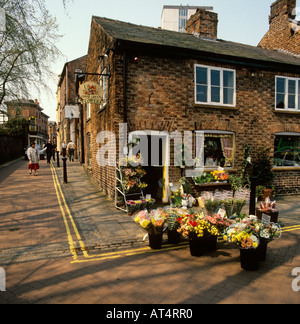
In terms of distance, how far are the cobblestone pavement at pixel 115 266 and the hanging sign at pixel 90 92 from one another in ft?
13.6

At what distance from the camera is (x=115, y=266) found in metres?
4.60

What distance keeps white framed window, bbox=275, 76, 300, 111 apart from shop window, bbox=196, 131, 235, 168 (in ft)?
10.5

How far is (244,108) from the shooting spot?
10.5 metres

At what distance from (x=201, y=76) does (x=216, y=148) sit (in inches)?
119

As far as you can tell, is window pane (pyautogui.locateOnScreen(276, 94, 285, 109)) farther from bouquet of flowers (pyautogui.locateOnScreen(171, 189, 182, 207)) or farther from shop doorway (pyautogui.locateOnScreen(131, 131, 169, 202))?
bouquet of flowers (pyautogui.locateOnScreen(171, 189, 182, 207))

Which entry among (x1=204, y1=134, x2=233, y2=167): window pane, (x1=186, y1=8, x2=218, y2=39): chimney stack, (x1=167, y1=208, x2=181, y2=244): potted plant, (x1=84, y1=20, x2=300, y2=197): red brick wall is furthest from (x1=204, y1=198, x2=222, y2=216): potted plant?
(x1=186, y1=8, x2=218, y2=39): chimney stack

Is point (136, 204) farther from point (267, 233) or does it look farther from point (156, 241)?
point (267, 233)

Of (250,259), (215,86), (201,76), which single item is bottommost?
(250,259)

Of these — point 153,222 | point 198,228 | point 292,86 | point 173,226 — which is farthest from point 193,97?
point 198,228

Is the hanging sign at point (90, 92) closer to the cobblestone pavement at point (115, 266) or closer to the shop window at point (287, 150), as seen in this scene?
the cobblestone pavement at point (115, 266)

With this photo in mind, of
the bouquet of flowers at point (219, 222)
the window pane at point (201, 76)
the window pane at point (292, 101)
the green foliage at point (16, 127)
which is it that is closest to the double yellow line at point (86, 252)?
the bouquet of flowers at point (219, 222)

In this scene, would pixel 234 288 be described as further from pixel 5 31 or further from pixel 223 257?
pixel 5 31

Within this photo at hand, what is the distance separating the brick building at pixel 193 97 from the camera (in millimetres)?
8586
